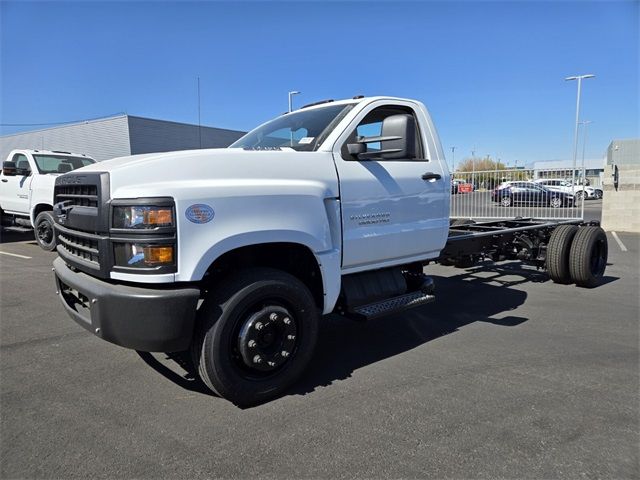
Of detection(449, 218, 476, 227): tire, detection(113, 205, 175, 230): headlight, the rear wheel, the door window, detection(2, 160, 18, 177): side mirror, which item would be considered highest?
the door window

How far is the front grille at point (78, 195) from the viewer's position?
10.0 ft

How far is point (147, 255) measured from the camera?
2807 millimetres

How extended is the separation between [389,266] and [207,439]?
2.19m

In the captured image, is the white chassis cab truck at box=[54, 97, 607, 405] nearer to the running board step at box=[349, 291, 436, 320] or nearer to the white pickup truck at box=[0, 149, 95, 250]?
the running board step at box=[349, 291, 436, 320]

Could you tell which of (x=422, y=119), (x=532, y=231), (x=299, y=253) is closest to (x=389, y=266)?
(x=299, y=253)

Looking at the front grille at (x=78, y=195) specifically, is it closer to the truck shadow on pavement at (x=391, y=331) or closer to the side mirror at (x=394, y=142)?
the truck shadow on pavement at (x=391, y=331)

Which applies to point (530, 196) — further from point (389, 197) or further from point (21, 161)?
point (21, 161)

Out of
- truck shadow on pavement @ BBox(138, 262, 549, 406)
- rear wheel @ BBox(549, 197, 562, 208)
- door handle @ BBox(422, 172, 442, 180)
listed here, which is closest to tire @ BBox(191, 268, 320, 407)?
truck shadow on pavement @ BBox(138, 262, 549, 406)

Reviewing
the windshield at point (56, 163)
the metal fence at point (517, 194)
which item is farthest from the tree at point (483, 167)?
the windshield at point (56, 163)

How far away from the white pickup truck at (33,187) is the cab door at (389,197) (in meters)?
8.04

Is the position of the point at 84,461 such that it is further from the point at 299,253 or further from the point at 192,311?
the point at 299,253

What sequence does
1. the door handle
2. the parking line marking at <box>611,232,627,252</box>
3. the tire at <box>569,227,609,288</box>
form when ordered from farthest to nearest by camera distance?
the parking line marking at <box>611,232,627,252</box>, the tire at <box>569,227,609,288</box>, the door handle

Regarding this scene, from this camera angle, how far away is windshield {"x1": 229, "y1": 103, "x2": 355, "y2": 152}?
3.92 m

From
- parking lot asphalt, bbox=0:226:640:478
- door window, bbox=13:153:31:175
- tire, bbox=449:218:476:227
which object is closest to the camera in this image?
parking lot asphalt, bbox=0:226:640:478
